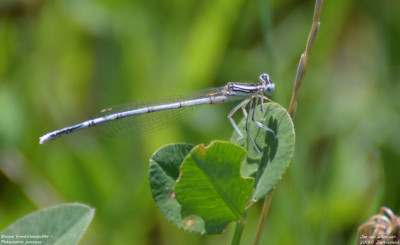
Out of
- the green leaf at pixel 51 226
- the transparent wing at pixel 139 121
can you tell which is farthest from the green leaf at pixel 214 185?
the transparent wing at pixel 139 121

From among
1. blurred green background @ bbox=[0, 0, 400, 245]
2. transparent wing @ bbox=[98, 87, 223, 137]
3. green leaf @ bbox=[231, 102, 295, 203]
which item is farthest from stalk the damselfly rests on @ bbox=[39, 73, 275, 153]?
green leaf @ bbox=[231, 102, 295, 203]

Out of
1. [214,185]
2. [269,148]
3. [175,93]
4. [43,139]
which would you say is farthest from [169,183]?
[175,93]

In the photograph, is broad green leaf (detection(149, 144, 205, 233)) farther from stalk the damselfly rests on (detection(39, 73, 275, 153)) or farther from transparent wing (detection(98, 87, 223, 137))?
transparent wing (detection(98, 87, 223, 137))

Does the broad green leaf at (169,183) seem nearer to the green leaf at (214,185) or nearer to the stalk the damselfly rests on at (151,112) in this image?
the green leaf at (214,185)

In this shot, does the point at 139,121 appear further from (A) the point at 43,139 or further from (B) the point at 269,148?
(B) the point at 269,148

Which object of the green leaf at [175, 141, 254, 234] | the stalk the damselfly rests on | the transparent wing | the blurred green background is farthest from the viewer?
the blurred green background

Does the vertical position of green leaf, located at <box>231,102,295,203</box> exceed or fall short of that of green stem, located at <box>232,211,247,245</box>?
it exceeds it
